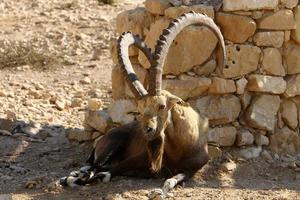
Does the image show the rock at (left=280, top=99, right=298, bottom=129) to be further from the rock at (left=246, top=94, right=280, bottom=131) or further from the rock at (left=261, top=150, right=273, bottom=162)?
the rock at (left=261, top=150, right=273, bottom=162)

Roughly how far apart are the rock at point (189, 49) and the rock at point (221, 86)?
24cm

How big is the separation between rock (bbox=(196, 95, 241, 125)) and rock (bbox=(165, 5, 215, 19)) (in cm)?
83

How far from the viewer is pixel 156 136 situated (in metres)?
6.41

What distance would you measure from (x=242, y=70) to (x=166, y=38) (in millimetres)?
1224

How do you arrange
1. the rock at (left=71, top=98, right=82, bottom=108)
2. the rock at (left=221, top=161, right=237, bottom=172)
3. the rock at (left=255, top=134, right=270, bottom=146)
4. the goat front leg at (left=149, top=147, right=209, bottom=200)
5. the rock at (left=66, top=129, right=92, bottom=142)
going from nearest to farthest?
the goat front leg at (left=149, top=147, right=209, bottom=200) < the rock at (left=221, top=161, right=237, bottom=172) < the rock at (left=255, top=134, right=270, bottom=146) < the rock at (left=66, top=129, right=92, bottom=142) < the rock at (left=71, top=98, right=82, bottom=108)

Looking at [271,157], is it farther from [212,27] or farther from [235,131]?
[212,27]

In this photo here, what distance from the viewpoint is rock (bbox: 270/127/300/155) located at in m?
7.55

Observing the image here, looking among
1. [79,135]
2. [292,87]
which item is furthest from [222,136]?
[79,135]

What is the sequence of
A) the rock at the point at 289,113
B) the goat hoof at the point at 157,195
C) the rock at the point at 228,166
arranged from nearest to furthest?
the goat hoof at the point at 157,195 → the rock at the point at 228,166 → the rock at the point at 289,113

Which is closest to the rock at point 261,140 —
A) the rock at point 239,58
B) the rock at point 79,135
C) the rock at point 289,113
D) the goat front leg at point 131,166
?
the rock at point 289,113

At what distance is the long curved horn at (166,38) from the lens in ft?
20.8

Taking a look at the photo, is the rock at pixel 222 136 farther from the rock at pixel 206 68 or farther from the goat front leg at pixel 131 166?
the goat front leg at pixel 131 166

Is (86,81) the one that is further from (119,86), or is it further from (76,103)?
(119,86)

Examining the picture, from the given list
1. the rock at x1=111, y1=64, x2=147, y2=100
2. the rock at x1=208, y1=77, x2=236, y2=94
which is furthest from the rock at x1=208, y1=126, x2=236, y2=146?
the rock at x1=111, y1=64, x2=147, y2=100
